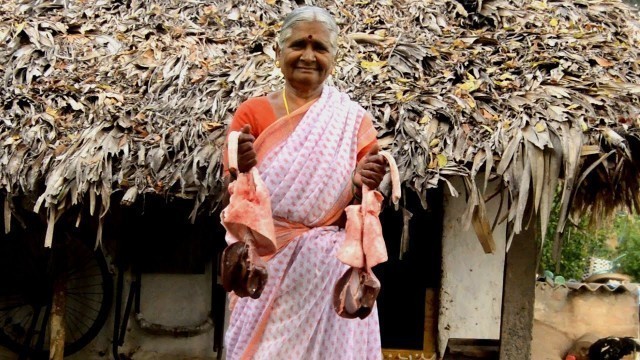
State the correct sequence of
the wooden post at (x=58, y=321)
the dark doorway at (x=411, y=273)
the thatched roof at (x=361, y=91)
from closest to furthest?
1. the thatched roof at (x=361, y=91)
2. the wooden post at (x=58, y=321)
3. the dark doorway at (x=411, y=273)

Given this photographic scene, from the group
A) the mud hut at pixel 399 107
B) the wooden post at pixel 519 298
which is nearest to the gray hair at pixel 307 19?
the mud hut at pixel 399 107

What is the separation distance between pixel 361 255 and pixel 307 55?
0.74 m

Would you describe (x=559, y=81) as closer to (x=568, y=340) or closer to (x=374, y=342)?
(x=374, y=342)

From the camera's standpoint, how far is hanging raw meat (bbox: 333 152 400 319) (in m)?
3.24

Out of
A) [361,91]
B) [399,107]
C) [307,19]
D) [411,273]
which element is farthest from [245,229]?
[411,273]

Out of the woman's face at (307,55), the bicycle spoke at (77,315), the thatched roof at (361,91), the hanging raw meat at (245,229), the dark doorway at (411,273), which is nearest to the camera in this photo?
the hanging raw meat at (245,229)

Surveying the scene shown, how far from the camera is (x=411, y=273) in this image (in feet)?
23.8

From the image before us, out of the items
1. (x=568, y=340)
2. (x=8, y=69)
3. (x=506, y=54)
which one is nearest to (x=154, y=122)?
(x=8, y=69)

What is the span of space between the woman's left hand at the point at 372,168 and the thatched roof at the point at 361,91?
159 cm

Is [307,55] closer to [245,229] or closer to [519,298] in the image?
[245,229]

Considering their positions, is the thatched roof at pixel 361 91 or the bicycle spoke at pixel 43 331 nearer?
the thatched roof at pixel 361 91

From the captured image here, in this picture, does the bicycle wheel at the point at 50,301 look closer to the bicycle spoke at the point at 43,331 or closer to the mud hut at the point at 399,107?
the bicycle spoke at the point at 43,331

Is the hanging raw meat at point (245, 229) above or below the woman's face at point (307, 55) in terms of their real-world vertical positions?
below

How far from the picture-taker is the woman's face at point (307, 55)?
3.36m
